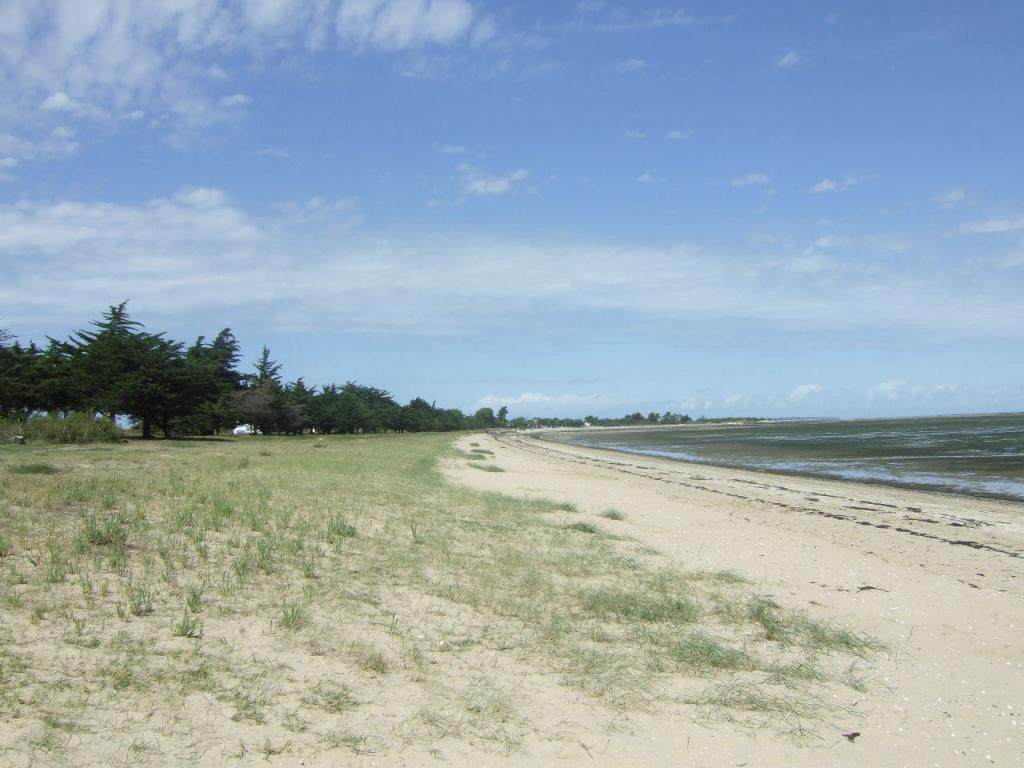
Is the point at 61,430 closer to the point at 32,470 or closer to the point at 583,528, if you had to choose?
the point at 32,470

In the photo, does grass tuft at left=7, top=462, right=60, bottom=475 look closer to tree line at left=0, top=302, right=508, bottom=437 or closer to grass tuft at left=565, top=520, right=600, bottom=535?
grass tuft at left=565, top=520, right=600, bottom=535

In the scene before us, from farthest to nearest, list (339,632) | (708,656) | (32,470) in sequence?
(32,470) → (708,656) → (339,632)

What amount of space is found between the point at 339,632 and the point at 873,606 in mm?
7662

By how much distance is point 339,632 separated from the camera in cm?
725

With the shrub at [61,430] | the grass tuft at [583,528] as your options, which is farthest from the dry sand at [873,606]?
the shrub at [61,430]

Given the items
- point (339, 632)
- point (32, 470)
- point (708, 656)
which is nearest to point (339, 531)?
point (339, 632)

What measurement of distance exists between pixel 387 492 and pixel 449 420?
16199 cm

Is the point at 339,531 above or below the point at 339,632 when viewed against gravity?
above

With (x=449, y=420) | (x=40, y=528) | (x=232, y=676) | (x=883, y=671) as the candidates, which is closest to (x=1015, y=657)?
(x=883, y=671)

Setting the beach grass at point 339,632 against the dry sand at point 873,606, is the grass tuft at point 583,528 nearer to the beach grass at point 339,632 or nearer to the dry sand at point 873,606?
the dry sand at point 873,606

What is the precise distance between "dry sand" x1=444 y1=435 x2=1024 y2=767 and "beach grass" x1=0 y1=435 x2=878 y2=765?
1.26 ft

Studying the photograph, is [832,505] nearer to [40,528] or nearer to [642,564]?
[642,564]

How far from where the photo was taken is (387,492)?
687 inches

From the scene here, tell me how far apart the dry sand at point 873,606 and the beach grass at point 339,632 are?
15.1 inches
